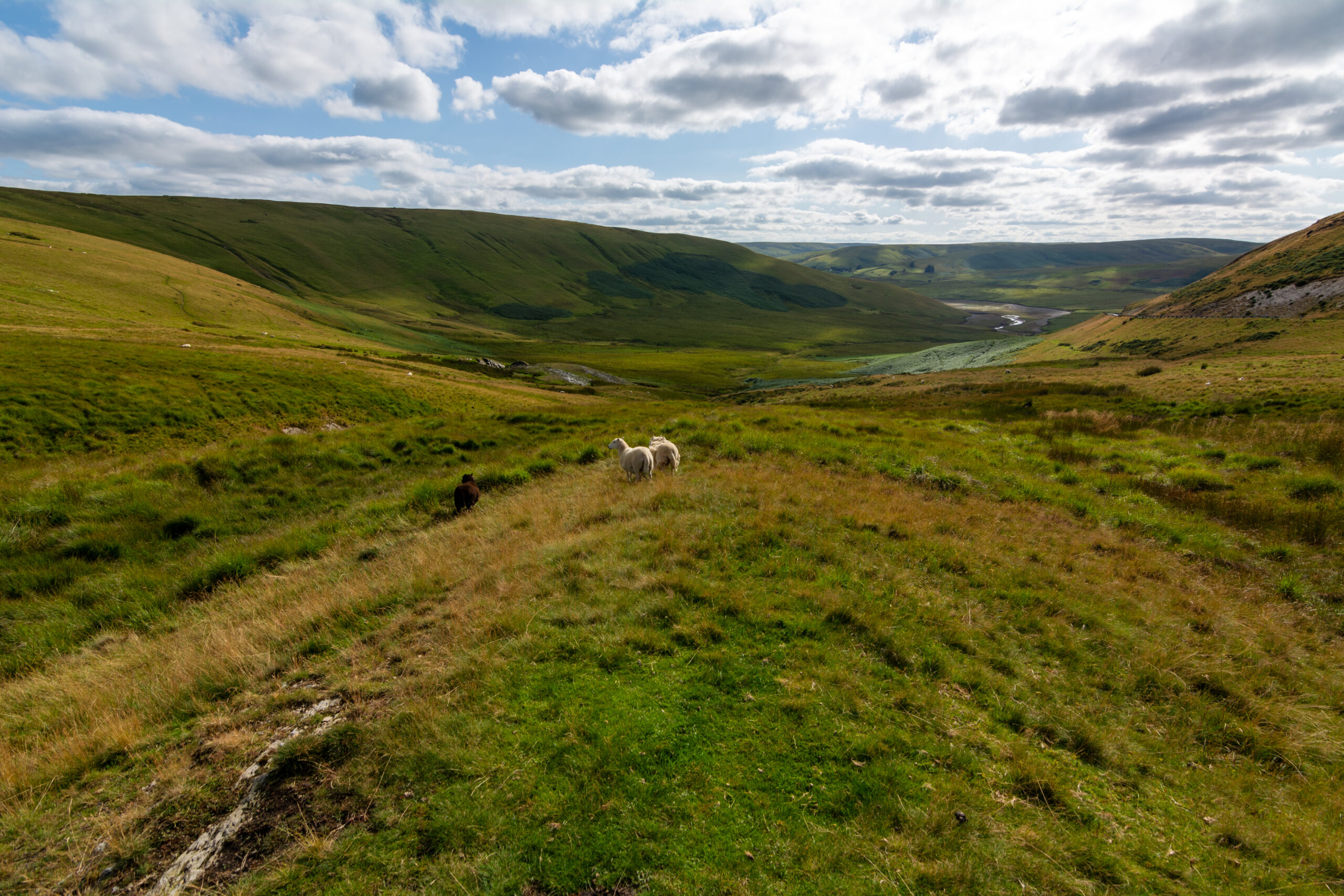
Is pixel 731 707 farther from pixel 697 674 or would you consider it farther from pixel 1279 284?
pixel 1279 284

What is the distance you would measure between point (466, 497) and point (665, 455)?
5670 mm

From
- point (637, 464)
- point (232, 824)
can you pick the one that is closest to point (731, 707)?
point (232, 824)

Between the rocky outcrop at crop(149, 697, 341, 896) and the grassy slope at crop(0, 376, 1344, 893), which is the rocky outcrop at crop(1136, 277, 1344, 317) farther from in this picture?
the rocky outcrop at crop(149, 697, 341, 896)

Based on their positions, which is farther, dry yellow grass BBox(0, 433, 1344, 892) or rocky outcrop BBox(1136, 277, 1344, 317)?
rocky outcrop BBox(1136, 277, 1344, 317)

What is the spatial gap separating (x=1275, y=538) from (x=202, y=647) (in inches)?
845

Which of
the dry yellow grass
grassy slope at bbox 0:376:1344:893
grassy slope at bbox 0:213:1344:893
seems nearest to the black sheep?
grassy slope at bbox 0:213:1344:893

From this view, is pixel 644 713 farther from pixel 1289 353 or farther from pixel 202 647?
pixel 1289 353

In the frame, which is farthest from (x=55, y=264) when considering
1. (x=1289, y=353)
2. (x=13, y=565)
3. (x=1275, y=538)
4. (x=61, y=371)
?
(x=1289, y=353)

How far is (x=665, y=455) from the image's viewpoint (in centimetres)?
1547

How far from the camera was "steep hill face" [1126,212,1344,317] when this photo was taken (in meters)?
71.7

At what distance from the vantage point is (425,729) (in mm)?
5676

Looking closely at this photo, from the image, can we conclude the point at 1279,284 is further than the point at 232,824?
Yes

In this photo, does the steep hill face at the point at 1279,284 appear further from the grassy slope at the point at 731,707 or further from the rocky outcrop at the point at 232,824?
the rocky outcrop at the point at 232,824

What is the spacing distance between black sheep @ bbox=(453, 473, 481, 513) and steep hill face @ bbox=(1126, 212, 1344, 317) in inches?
4056
